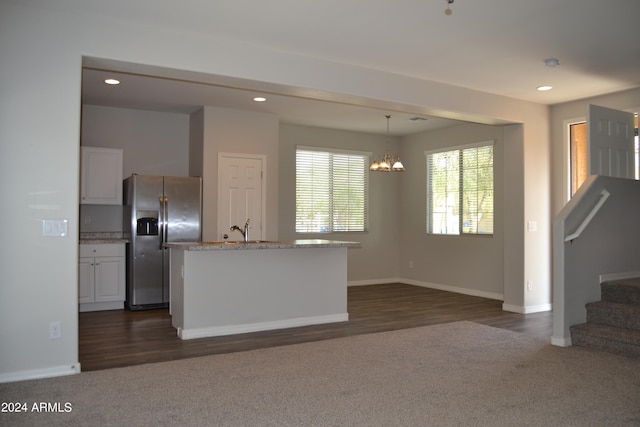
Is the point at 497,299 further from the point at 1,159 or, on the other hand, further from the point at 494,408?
the point at 1,159

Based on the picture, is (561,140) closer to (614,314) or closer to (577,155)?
(577,155)

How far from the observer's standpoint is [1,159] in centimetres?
371

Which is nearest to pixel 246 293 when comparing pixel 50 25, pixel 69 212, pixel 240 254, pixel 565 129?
pixel 240 254

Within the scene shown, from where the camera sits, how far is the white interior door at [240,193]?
7.22m

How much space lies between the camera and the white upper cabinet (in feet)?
22.3

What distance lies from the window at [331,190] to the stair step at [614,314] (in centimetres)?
482

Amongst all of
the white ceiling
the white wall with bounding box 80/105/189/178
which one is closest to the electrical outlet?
the white ceiling

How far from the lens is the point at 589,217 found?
4973mm

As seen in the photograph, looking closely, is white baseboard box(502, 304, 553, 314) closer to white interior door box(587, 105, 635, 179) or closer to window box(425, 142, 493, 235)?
window box(425, 142, 493, 235)

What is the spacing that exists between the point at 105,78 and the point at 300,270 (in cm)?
302

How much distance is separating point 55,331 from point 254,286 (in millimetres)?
2078

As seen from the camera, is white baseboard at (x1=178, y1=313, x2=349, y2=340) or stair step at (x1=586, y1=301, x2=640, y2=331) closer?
stair step at (x1=586, y1=301, x2=640, y2=331)

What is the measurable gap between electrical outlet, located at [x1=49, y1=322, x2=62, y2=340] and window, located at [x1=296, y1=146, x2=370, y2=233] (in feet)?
17.0

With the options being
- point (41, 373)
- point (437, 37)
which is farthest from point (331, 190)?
point (41, 373)
